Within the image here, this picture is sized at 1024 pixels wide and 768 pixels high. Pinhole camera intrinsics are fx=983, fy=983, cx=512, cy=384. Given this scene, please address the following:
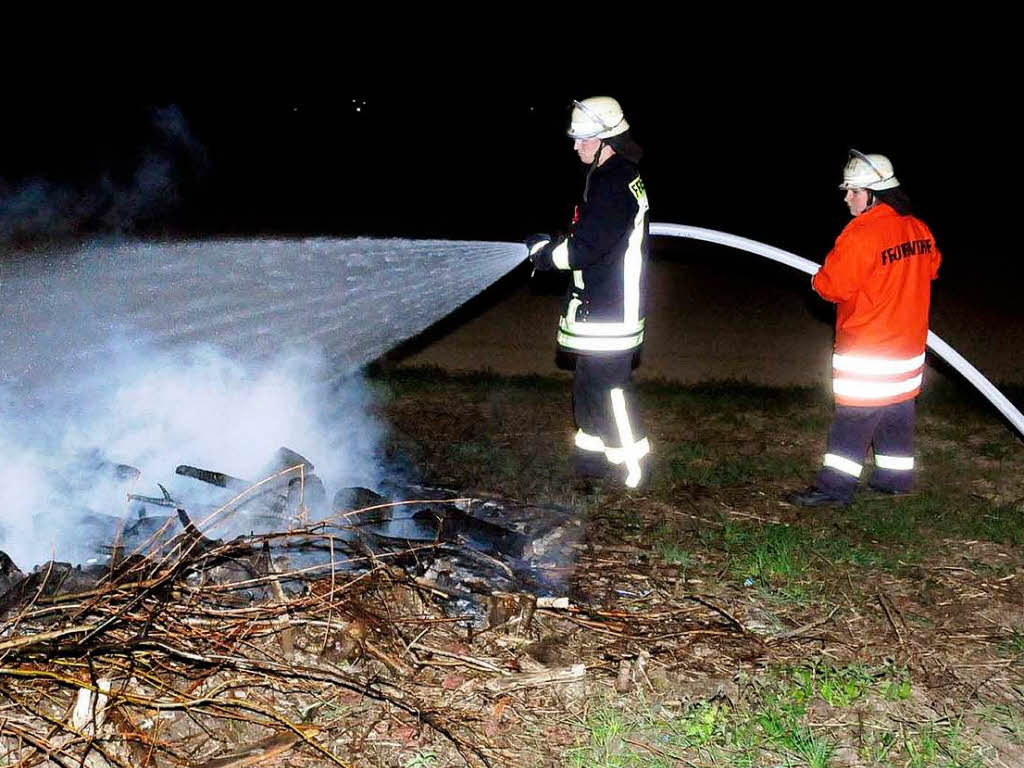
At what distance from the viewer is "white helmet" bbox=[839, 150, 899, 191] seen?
17.0ft

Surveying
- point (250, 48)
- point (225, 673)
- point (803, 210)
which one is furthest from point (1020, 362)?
point (250, 48)

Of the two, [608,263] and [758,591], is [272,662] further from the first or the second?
[608,263]

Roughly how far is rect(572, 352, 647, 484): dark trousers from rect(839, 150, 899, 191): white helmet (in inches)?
60.1

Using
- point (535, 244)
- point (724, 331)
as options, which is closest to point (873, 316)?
point (535, 244)

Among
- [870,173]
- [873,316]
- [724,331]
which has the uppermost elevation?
[870,173]

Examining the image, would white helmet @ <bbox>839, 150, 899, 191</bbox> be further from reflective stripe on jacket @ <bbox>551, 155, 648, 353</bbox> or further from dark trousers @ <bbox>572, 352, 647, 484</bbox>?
dark trousers @ <bbox>572, 352, 647, 484</bbox>

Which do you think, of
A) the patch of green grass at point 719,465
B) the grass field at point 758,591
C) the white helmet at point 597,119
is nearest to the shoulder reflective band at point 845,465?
the grass field at point 758,591

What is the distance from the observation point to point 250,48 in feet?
118

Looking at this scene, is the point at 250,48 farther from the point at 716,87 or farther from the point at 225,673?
the point at 225,673

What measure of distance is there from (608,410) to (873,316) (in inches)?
60.6

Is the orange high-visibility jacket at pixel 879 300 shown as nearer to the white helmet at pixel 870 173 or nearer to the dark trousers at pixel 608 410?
the white helmet at pixel 870 173

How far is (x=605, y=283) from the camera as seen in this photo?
217 inches

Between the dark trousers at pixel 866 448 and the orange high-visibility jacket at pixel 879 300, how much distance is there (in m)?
0.10

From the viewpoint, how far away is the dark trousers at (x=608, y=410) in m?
5.64
